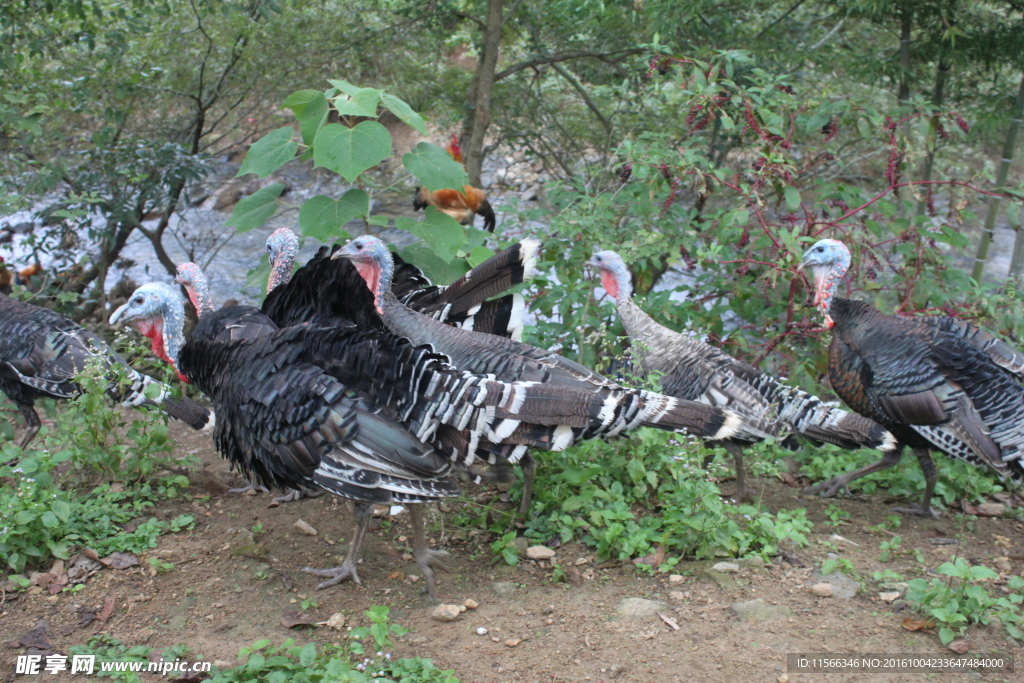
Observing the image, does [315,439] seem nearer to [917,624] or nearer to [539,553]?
[539,553]

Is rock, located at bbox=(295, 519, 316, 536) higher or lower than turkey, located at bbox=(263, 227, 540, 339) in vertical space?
lower

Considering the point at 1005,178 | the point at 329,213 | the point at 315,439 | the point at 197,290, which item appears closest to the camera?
the point at 315,439

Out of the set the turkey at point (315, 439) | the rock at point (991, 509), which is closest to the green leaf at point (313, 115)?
the turkey at point (315, 439)

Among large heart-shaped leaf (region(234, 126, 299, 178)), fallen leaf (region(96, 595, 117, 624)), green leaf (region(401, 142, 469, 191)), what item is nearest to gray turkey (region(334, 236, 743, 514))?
green leaf (region(401, 142, 469, 191))

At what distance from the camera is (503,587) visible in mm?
3367

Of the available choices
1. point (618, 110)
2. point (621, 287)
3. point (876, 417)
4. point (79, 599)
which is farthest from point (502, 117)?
point (79, 599)

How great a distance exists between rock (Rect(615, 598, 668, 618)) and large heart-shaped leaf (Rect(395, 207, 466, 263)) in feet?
5.98

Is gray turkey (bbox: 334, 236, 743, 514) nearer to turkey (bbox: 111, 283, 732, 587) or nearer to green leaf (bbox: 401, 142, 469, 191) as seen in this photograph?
turkey (bbox: 111, 283, 732, 587)

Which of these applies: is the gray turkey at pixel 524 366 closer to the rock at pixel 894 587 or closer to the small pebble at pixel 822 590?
the small pebble at pixel 822 590

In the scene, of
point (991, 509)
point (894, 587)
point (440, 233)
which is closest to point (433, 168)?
point (440, 233)

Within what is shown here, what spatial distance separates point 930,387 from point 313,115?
3.34 metres

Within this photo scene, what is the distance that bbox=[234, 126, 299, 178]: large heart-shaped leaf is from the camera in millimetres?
3902

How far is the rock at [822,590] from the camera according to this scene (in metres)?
3.21

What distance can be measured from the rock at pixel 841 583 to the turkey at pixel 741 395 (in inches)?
27.0
